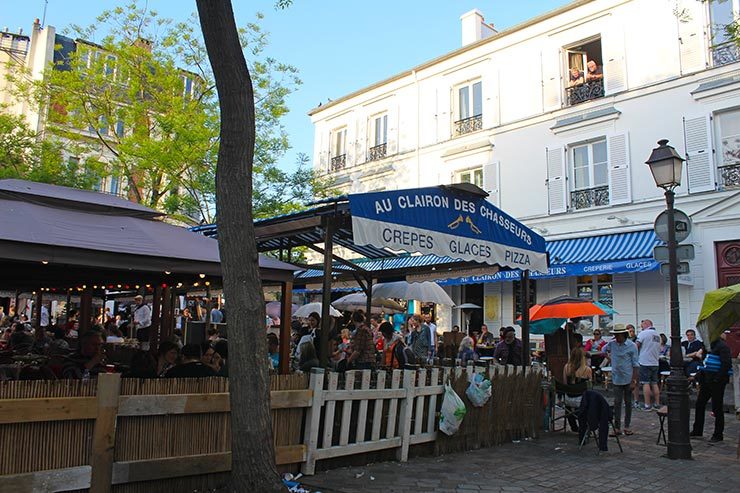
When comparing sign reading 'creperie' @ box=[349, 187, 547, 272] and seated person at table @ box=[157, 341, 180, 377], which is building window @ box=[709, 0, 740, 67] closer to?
sign reading 'creperie' @ box=[349, 187, 547, 272]

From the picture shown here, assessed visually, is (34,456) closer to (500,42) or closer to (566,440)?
(566,440)

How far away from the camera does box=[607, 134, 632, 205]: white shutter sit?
16.7 meters

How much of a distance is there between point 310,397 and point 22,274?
6348 millimetres

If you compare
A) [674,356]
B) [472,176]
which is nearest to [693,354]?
[674,356]

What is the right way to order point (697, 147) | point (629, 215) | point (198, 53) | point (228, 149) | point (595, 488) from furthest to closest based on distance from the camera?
point (198, 53) < point (629, 215) < point (697, 147) < point (595, 488) < point (228, 149)

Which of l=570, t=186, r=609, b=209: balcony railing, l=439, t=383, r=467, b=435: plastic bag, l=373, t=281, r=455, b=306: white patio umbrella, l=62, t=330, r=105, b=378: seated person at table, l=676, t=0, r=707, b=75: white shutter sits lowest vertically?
l=439, t=383, r=467, b=435: plastic bag

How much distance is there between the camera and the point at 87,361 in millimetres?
7633

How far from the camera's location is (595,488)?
234 inches

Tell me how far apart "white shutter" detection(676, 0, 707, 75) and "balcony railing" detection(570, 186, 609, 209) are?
3.74 m

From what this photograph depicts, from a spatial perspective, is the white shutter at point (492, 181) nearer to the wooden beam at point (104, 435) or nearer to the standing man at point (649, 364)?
the standing man at point (649, 364)

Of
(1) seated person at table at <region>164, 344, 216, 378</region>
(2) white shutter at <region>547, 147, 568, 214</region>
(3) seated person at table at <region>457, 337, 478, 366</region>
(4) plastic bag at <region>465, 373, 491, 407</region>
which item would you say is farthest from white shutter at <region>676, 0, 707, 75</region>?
(1) seated person at table at <region>164, 344, 216, 378</region>

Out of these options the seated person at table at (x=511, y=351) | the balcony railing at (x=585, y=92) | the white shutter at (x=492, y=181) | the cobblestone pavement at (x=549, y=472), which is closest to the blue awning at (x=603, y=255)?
the white shutter at (x=492, y=181)

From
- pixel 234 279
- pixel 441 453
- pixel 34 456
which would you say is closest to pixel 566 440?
pixel 441 453

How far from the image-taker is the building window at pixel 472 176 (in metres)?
20.5
